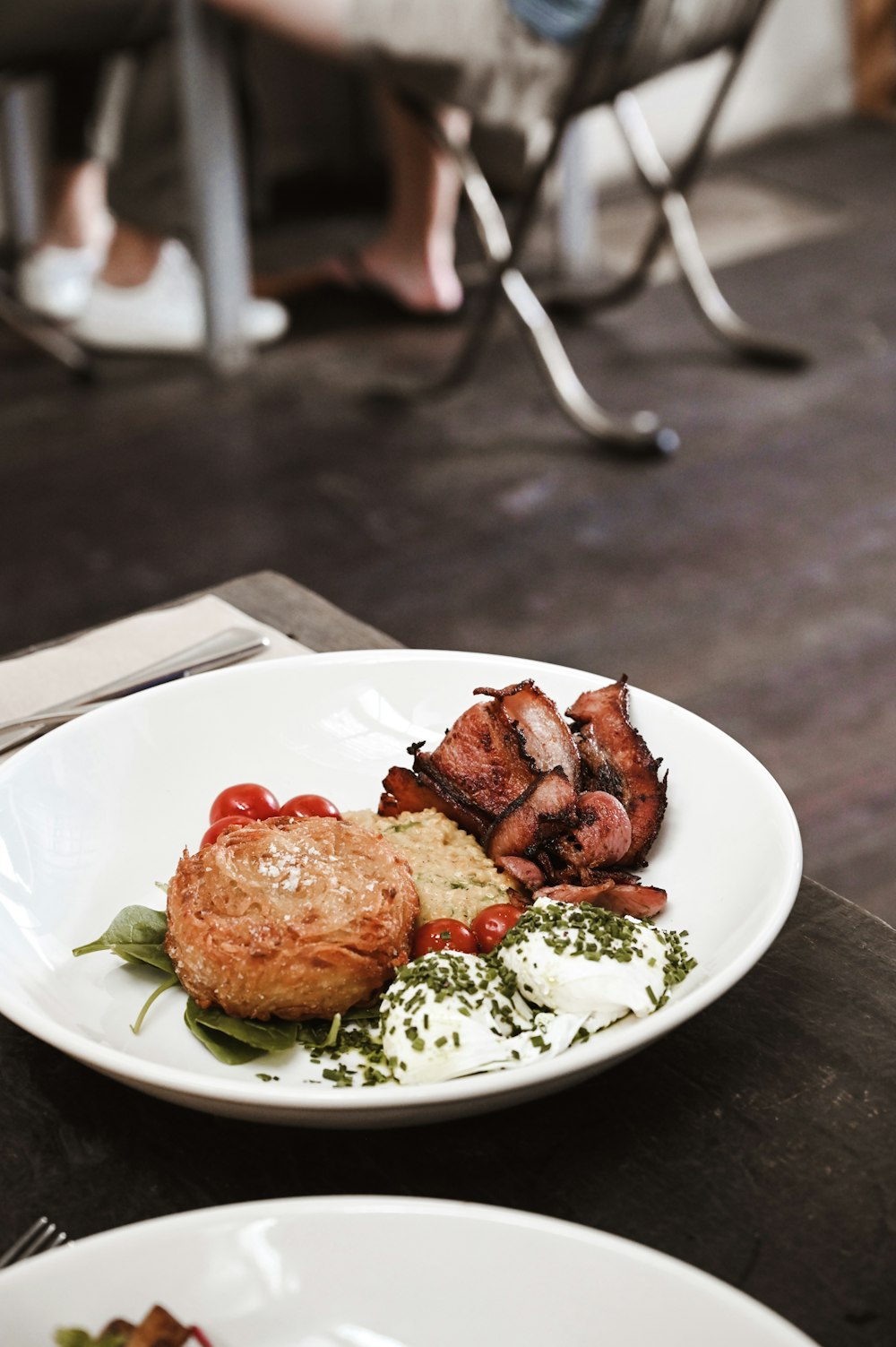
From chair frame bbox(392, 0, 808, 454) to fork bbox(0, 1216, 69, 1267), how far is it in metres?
2.23

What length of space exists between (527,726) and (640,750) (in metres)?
0.06

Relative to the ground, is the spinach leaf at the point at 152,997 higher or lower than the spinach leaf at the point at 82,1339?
lower

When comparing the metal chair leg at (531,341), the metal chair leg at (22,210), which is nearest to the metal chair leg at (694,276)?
the metal chair leg at (531,341)

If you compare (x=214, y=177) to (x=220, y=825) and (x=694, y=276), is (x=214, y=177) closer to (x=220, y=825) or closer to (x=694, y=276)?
(x=694, y=276)

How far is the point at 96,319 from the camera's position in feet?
10.9

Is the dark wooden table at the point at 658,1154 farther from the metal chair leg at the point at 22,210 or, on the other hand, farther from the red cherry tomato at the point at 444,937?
the metal chair leg at the point at 22,210

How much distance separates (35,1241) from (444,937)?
24cm

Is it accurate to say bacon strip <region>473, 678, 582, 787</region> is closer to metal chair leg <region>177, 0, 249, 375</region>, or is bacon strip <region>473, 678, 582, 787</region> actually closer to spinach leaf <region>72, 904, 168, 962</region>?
spinach leaf <region>72, 904, 168, 962</region>

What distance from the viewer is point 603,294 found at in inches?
130

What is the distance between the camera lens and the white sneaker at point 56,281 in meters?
3.45

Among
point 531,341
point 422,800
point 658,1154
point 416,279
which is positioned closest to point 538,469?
point 531,341

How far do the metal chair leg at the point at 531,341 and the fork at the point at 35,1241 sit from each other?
2.34m

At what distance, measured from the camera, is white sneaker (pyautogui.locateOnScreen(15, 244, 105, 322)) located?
3449 millimetres

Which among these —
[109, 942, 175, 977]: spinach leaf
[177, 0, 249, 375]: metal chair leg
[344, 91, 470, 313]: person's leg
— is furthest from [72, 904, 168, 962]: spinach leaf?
[344, 91, 470, 313]: person's leg
